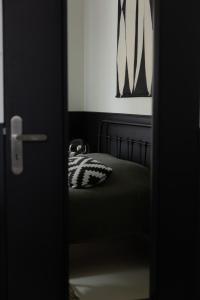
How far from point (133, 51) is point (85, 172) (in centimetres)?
89

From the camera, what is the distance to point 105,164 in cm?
225

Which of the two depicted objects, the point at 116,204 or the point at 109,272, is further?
the point at 109,272

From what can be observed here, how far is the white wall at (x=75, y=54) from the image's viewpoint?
1.94m

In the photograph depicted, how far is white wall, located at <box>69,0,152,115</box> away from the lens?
1.98 metres

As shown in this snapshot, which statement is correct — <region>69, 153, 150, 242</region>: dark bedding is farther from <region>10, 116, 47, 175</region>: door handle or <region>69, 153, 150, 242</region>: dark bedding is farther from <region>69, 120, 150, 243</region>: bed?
<region>10, 116, 47, 175</region>: door handle

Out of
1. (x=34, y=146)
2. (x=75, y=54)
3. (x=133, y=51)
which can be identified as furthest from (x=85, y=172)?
(x=133, y=51)

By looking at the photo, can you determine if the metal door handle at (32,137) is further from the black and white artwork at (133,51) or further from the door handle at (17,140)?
the black and white artwork at (133,51)

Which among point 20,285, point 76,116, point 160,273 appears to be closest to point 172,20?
point 76,116

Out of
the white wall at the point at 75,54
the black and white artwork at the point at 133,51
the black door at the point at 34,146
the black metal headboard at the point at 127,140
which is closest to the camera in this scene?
the black door at the point at 34,146

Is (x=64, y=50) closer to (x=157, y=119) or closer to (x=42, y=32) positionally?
(x=42, y=32)

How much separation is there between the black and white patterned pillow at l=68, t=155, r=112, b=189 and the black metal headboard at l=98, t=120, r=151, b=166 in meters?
0.13

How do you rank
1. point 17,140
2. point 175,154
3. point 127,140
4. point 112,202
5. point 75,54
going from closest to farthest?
point 17,140 → point 75,54 → point 175,154 → point 112,202 → point 127,140

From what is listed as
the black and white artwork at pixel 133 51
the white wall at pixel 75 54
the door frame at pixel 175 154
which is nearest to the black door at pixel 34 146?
the white wall at pixel 75 54

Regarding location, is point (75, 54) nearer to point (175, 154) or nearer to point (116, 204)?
point (175, 154)
